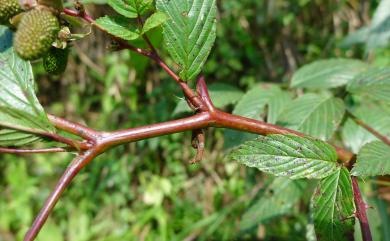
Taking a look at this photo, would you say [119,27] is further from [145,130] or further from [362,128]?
[362,128]

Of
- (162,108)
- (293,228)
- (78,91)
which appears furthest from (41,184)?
(293,228)

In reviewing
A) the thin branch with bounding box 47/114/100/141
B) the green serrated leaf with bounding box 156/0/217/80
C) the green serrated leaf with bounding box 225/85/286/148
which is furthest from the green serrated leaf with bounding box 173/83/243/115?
the thin branch with bounding box 47/114/100/141

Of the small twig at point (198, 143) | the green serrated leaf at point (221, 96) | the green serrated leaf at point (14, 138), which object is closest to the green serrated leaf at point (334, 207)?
the small twig at point (198, 143)

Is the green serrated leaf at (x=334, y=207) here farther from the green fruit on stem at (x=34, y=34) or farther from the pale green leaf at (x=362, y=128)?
the pale green leaf at (x=362, y=128)

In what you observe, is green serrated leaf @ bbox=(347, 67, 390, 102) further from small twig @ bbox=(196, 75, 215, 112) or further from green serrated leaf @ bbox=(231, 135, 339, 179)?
small twig @ bbox=(196, 75, 215, 112)

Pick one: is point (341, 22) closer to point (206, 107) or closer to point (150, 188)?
point (150, 188)

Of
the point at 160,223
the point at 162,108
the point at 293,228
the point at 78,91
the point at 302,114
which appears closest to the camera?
the point at 302,114
